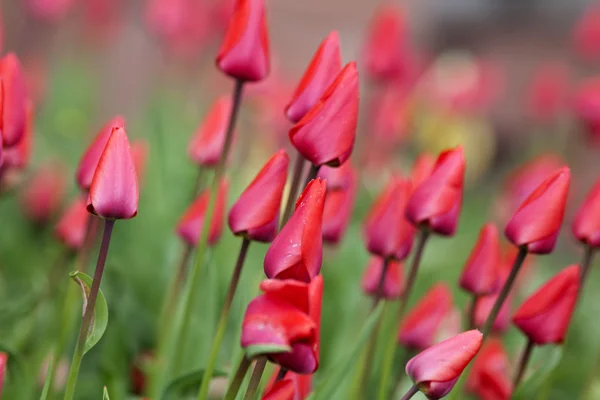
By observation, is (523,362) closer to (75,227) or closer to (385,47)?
(75,227)

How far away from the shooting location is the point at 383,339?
47.9 inches

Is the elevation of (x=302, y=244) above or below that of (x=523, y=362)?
above

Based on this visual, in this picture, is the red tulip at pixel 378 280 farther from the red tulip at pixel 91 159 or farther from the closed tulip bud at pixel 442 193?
the red tulip at pixel 91 159

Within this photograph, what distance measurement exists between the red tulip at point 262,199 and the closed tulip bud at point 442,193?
156 millimetres

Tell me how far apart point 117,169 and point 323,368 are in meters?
0.73

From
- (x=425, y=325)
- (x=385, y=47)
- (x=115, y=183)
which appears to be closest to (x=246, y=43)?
(x=115, y=183)

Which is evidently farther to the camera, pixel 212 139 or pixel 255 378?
pixel 212 139

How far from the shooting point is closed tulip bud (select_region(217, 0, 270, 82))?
2.46 feet

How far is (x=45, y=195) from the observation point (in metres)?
1.59

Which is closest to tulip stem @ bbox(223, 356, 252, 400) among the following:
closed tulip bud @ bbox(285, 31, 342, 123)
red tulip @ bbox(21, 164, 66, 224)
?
closed tulip bud @ bbox(285, 31, 342, 123)

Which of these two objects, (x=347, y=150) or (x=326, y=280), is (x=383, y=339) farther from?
(x=347, y=150)

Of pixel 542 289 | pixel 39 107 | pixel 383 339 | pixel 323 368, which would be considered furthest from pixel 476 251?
pixel 39 107

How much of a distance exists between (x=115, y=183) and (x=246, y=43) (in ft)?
0.62

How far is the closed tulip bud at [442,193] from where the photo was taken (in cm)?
77
